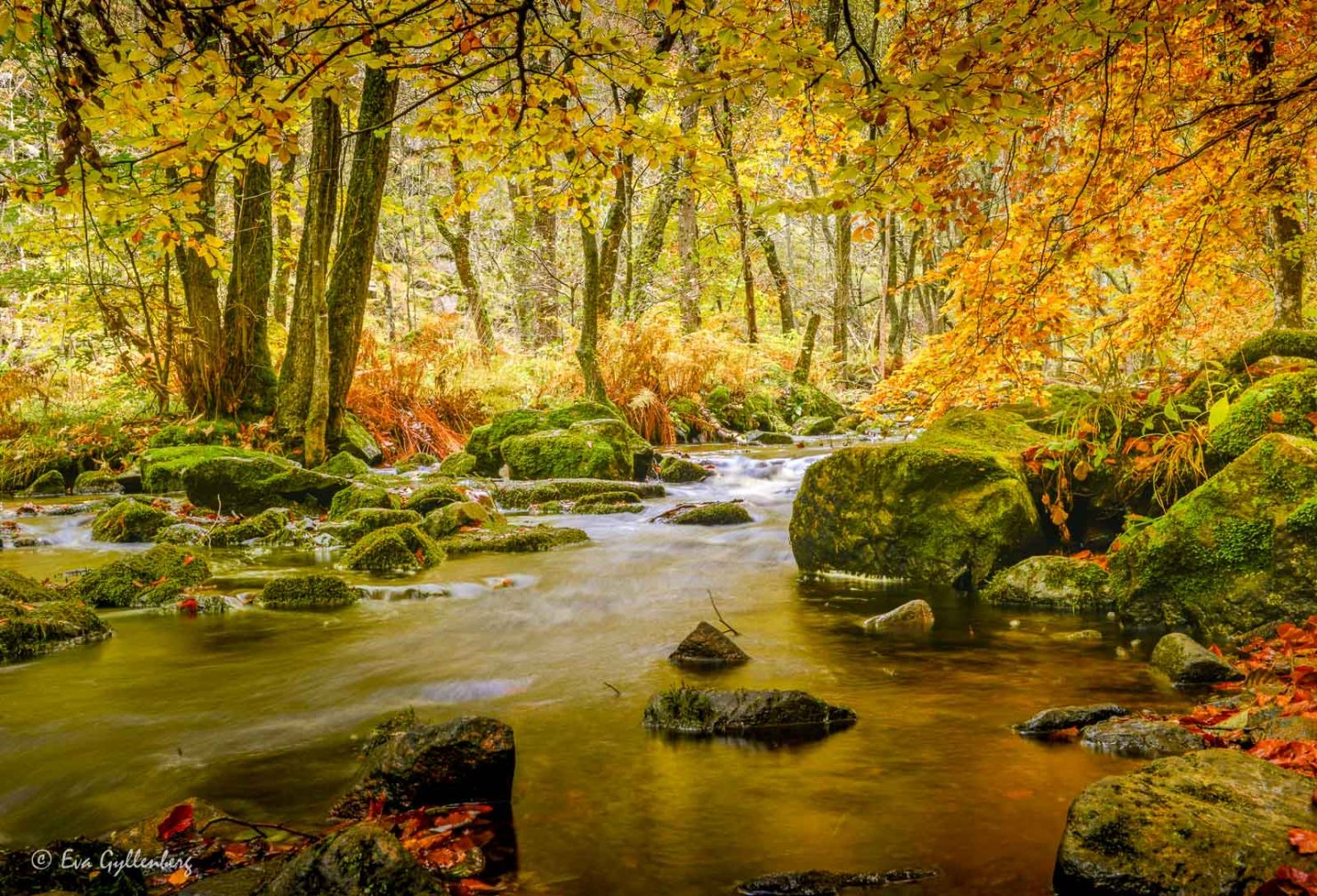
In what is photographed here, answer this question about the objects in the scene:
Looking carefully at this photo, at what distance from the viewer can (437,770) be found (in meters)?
3.04

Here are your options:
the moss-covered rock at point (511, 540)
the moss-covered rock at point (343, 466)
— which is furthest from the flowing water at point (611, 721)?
the moss-covered rock at point (343, 466)

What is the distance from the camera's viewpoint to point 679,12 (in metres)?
3.05

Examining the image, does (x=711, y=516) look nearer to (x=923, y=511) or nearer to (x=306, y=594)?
(x=923, y=511)

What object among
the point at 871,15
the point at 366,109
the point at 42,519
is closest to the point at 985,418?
the point at 366,109

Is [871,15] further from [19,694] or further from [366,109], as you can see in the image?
[19,694]

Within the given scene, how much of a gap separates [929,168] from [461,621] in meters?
4.38

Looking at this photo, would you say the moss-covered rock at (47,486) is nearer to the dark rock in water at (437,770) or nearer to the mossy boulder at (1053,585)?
the dark rock in water at (437,770)

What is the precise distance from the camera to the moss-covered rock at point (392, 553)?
7.54m

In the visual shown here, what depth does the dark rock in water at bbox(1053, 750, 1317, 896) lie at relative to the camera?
2199mm

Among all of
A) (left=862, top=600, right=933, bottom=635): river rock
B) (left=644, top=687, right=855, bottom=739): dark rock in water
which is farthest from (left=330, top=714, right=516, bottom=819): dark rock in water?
(left=862, top=600, right=933, bottom=635): river rock

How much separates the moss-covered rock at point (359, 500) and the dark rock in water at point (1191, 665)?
7.56 m

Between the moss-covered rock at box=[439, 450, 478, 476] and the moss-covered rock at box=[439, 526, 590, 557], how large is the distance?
361 cm

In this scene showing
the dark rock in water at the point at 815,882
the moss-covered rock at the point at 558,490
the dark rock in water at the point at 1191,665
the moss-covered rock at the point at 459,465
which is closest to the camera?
the dark rock in water at the point at 815,882

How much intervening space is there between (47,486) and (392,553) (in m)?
7.24
